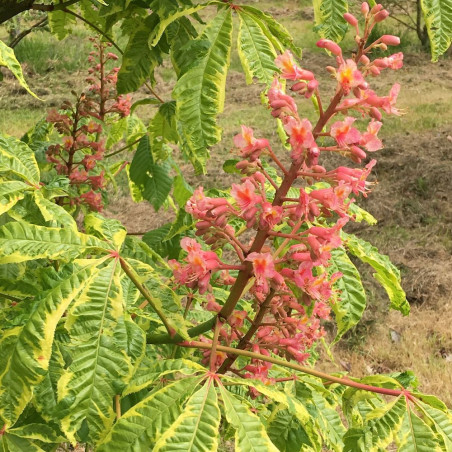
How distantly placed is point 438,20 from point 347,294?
0.54 m

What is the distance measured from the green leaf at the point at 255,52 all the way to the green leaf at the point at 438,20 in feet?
0.93

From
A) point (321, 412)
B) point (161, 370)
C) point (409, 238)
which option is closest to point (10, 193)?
point (161, 370)

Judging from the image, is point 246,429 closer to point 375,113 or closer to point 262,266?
point 262,266

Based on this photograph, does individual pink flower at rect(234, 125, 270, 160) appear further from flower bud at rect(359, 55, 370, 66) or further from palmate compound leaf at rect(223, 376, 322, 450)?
palmate compound leaf at rect(223, 376, 322, 450)

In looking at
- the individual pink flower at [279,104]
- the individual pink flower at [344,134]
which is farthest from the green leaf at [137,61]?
the individual pink flower at [344,134]

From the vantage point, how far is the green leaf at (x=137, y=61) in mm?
→ 1478

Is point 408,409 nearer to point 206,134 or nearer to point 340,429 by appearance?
point 340,429

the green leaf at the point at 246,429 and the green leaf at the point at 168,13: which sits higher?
the green leaf at the point at 168,13

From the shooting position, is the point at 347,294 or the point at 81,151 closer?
the point at 347,294

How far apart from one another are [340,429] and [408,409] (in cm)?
30

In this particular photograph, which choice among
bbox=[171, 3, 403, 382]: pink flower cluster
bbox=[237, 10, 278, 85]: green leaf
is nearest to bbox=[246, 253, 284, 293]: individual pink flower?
bbox=[171, 3, 403, 382]: pink flower cluster

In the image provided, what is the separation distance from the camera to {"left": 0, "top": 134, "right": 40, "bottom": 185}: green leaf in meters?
1.19

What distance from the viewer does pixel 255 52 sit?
1167 millimetres

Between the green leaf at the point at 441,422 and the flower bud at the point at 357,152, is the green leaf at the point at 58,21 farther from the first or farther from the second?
the green leaf at the point at 441,422
